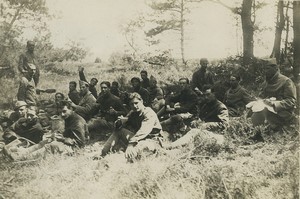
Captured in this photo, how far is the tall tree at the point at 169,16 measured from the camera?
911cm

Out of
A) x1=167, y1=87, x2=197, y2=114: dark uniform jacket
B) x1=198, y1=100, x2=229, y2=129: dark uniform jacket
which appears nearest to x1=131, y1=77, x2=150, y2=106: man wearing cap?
x1=167, y1=87, x2=197, y2=114: dark uniform jacket

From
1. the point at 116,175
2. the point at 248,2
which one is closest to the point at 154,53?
the point at 248,2

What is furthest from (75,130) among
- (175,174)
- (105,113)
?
(175,174)

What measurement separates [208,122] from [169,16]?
4018mm

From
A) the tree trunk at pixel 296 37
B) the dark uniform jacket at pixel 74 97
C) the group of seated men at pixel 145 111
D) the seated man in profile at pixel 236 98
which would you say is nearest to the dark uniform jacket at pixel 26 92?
the group of seated men at pixel 145 111

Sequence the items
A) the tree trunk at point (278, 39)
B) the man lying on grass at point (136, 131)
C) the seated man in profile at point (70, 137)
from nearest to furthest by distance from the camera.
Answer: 1. the man lying on grass at point (136, 131)
2. the seated man in profile at point (70, 137)
3. the tree trunk at point (278, 39)

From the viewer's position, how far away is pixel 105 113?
765cm

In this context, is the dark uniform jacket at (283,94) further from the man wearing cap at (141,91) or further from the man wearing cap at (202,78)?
the man wearing cap at (141,91)

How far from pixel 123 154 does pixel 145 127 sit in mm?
480

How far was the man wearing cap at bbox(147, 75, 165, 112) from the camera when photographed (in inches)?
303

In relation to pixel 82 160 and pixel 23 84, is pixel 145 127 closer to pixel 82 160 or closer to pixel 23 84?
pixel 82 160

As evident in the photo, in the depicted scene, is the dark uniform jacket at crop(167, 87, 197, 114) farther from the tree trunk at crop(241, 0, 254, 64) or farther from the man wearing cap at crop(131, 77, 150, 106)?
the tree trunk at crop(241, 0, 254, 64)

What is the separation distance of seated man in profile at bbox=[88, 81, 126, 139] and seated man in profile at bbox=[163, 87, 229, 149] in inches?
54.3

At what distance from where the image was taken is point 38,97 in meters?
8.62
